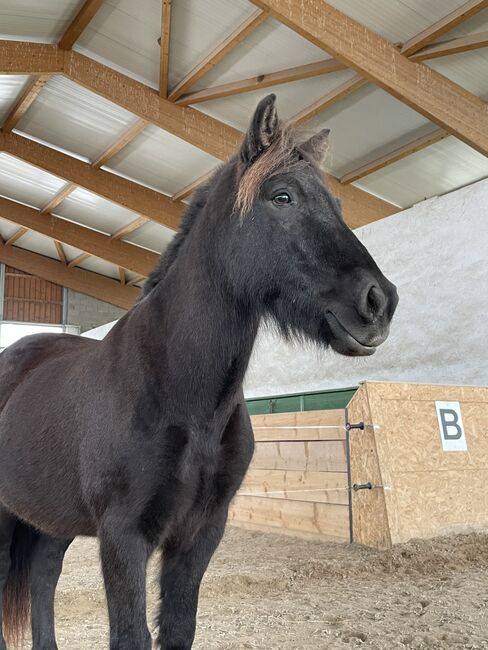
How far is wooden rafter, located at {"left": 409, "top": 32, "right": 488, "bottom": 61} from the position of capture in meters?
6.49

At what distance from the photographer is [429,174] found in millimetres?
9109

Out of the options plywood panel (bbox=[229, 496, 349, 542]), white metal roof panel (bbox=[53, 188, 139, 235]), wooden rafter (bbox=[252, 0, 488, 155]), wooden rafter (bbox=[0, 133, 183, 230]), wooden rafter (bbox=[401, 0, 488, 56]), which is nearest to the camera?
plywood panel (bbox=[229, 496, 349, 542])

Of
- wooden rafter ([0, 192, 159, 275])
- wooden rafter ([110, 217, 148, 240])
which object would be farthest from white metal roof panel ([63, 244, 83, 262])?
wooden rafter ([110, 217, 148, 240])

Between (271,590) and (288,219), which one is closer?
(288,219)

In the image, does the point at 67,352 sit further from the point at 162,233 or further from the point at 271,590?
the point at 162,233

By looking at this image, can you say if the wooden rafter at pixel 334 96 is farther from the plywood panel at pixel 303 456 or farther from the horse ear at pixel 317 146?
the horse ear at pixel 317 146

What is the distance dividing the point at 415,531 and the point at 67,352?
353 cm

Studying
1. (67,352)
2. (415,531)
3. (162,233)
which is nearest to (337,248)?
(67,352)

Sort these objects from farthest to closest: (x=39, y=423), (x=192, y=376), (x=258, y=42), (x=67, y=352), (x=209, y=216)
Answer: (x=258, y=42) → (x=67, y=352) → (x=39, y=423) → (x=209, y=216) → (x=192, y=376)

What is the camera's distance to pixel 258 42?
7535mm

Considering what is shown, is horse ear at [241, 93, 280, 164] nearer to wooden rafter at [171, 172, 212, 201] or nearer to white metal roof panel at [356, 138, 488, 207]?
white metal roof panel at [356, 138, 488, 207]

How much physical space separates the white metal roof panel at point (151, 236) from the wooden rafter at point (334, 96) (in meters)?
6.84

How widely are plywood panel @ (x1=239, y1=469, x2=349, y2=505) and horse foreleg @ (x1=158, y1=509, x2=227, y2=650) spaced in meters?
3.02

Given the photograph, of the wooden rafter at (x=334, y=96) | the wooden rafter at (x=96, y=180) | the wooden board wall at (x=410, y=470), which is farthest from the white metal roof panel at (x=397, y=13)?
the wooden rafter at (x=96, y=180)
